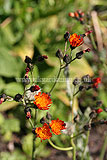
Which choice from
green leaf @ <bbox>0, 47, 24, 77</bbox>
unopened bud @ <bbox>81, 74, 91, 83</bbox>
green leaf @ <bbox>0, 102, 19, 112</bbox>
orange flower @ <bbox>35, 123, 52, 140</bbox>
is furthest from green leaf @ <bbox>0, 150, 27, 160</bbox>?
unopened bud @ <bbox>81, 74, 91, 83</bbox>

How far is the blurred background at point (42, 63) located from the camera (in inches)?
134

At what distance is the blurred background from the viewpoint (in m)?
3.41

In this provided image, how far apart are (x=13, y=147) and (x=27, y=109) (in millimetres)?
2267

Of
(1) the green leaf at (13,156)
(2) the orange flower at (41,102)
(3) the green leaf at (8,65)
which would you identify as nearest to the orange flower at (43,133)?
(2) the orange flower at (41,102)

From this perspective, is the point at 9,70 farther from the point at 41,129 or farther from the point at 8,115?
the point at 41,129

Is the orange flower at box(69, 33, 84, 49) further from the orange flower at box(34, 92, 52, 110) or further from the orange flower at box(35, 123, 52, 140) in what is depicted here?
the orange flower at box(35, 123, 52, 140)

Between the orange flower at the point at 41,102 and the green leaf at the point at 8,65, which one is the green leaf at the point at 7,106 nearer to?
the green leaf at the point at 8,65

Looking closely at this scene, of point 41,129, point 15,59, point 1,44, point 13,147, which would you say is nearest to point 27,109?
point 41,129

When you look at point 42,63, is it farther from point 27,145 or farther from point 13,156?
point 13,156

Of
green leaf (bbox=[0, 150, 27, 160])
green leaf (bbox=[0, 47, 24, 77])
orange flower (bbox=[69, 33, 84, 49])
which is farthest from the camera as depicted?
green leaf (bbox=[0, 47, 24, 77])

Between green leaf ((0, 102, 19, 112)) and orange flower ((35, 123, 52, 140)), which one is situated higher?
orange flower ((35, 123, 52, 140))

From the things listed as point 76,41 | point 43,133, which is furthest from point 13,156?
point 76,41

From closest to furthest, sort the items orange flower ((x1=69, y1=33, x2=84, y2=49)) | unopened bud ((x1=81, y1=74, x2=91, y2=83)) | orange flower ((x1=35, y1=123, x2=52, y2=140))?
orange flower ((x1=35, y1=123, x2=52, y2=140)), orange flower ((x1=69, y1=33, x2=84, y2=49)), unopened bud ((x1=81, y1=74, x2=91, y2=83))

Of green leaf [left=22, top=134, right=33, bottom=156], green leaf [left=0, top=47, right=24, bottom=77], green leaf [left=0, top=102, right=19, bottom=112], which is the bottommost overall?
green leaf [left=22, top=134, right=33, bottom=156]
